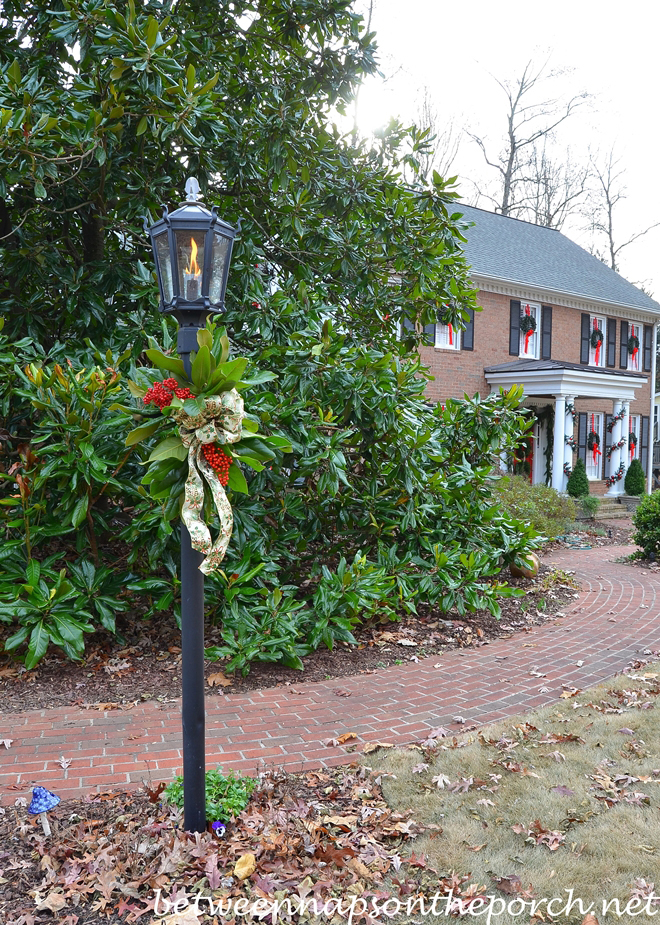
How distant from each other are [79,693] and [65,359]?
289cm

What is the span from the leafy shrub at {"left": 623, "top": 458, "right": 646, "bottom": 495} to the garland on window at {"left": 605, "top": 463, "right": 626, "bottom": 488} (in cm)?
21

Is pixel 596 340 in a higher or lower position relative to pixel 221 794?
higher

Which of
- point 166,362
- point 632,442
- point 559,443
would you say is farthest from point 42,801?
point 632,442

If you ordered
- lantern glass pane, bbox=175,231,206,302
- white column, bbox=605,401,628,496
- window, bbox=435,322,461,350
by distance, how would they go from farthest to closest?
white column, bbox=605,401,628,496 → window, bbox=435,322,461,350 → lantern glass pane, bbox=175,231,206,302

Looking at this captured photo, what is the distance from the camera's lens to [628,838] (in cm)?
295

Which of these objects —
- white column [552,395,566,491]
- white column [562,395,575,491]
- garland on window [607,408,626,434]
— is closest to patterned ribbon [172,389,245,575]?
white column [552,395,566,491]

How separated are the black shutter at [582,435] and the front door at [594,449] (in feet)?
0.43

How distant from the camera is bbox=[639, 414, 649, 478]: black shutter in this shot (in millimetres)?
22641

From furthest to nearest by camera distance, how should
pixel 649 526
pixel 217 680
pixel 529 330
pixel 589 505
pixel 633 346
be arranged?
pixel 633 346, pixel 529 330, pixel 589 505, pixel 649 526, pixel 217 680

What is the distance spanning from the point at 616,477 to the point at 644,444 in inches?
148

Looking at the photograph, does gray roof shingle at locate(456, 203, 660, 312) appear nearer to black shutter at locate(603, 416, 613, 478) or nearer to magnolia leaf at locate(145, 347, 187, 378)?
black shutter at locate(603, 416, 613, 478)

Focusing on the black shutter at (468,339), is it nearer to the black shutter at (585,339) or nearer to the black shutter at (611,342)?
the black shutter at (585,339)

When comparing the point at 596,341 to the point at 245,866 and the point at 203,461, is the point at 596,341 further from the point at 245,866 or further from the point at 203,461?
the point at 245,866

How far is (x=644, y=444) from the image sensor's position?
22812 millimetres
